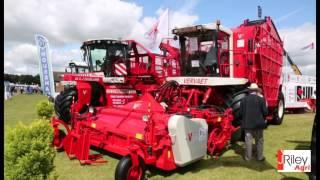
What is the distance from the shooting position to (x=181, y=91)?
8789 mm

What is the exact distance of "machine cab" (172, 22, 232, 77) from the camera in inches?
348

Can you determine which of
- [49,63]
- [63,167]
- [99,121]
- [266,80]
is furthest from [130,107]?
[49,63]

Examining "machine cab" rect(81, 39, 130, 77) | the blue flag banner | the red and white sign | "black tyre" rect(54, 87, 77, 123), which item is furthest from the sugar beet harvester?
the blue flag banner

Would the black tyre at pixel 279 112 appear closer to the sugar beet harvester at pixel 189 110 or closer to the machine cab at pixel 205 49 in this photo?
the sugar beet harvester at pixel 189 110

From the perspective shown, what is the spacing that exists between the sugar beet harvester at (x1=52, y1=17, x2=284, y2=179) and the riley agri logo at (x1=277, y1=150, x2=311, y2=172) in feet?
5.31

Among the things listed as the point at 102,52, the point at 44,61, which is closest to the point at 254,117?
the point at 102,52

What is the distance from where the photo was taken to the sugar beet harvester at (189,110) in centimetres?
586

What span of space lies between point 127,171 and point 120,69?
20.3 ft

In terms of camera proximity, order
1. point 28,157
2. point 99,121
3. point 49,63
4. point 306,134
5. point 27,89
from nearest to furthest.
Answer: point 28,157 → point 99,121 → point 306,134 → point 49,63 → point 27,89

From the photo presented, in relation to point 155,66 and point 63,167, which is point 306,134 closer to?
point 155,66

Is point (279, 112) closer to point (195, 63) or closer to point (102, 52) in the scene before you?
point (195, 63)

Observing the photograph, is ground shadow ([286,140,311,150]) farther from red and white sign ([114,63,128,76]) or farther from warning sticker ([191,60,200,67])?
red and white sign ([114,63,128,76])

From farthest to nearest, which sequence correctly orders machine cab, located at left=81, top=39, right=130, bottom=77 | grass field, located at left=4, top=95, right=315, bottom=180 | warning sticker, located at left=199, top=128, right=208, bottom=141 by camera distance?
machine cab, located at left=81, top=39, right=130, bottom=77, warning sticker, located at left=199, top=128, right=208, bottom=141, grass field, located at left=4, top=95, right=315, bottom=180

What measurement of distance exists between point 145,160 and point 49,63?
12303mm
